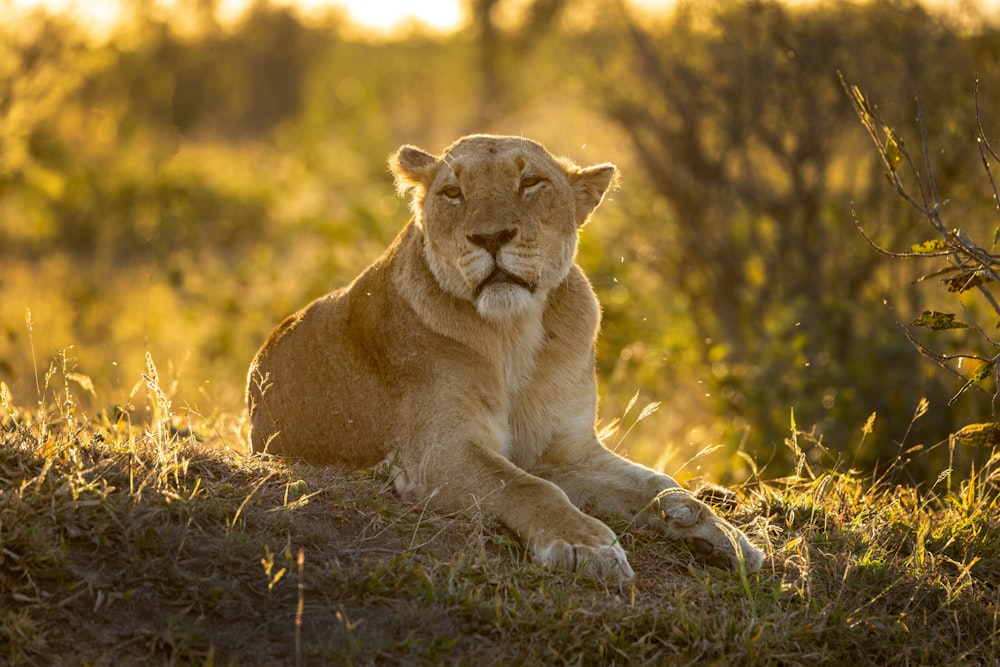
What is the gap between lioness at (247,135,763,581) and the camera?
4332mm

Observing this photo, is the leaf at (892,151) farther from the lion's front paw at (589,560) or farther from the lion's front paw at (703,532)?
the lion's front paw at (589,560)

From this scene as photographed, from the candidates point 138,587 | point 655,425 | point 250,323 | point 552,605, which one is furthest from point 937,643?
point 250,323

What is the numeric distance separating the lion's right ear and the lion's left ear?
607 mm

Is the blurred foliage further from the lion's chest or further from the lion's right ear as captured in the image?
the lion's right ear

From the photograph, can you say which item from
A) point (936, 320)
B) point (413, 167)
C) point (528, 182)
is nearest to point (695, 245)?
point (413, 167)

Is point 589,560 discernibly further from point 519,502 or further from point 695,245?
point 695,245

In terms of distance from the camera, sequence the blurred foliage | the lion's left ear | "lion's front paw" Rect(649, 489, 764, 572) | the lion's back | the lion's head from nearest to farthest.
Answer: "lion's front paw" Rect(649, 489, 764, 572) → the lion's head → the lion's back → the lion's left ear → the blurred foliage

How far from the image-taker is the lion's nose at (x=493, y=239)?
441cm

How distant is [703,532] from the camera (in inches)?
163

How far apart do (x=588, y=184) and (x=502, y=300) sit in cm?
90

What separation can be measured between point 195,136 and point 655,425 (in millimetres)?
24341

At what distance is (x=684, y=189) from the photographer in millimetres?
9961

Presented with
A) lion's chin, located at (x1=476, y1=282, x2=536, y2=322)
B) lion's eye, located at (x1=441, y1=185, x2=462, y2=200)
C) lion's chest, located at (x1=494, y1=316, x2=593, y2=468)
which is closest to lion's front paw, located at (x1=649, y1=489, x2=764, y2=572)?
lion's chest, located at (x1=494, y1=316, x2=593, y2=468)

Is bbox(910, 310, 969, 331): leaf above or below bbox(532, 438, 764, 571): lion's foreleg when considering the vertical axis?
above
